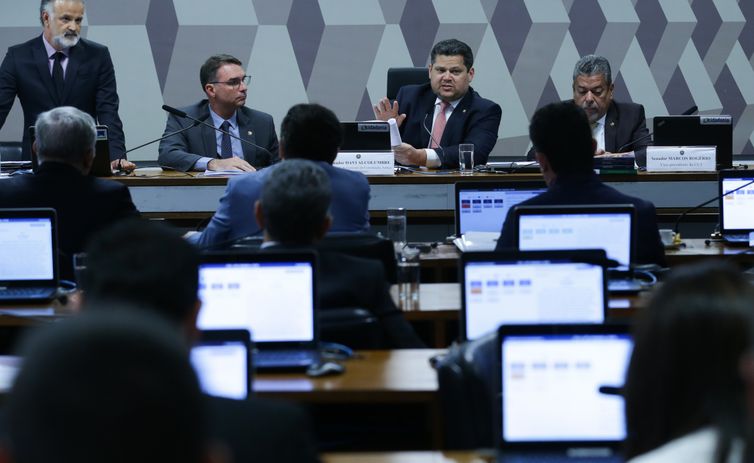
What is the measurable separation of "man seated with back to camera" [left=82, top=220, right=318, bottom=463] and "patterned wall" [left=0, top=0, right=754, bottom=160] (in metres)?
6.64

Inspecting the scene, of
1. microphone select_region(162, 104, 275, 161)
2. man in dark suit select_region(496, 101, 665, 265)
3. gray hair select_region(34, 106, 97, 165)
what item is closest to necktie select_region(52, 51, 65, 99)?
microphone select_region(162, 104, 275, 161)

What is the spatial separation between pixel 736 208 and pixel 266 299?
2796mm

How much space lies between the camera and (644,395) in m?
1.41

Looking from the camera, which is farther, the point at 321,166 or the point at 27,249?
the point at 321,166

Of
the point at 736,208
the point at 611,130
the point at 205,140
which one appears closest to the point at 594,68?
the point at 611,130

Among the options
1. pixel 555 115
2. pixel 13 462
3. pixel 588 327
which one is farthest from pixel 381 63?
pixel 13 462

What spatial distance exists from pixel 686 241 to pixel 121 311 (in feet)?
14.9

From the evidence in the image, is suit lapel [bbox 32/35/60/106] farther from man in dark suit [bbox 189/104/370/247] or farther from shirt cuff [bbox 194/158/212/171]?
man in dark suit [bbox 189/104/370/247]

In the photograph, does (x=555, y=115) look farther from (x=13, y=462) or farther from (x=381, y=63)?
(x=381, y=63)

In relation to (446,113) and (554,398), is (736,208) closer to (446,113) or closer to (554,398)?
(446,113)

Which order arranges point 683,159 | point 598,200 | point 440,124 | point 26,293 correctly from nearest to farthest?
point 26,293 < point 598,200 < point 683,159 < point 440,124

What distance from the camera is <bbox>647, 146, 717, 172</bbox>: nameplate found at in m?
5.95

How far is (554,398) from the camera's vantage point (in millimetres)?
2162

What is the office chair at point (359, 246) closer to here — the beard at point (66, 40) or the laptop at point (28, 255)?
the laptop at point (28, 255)
